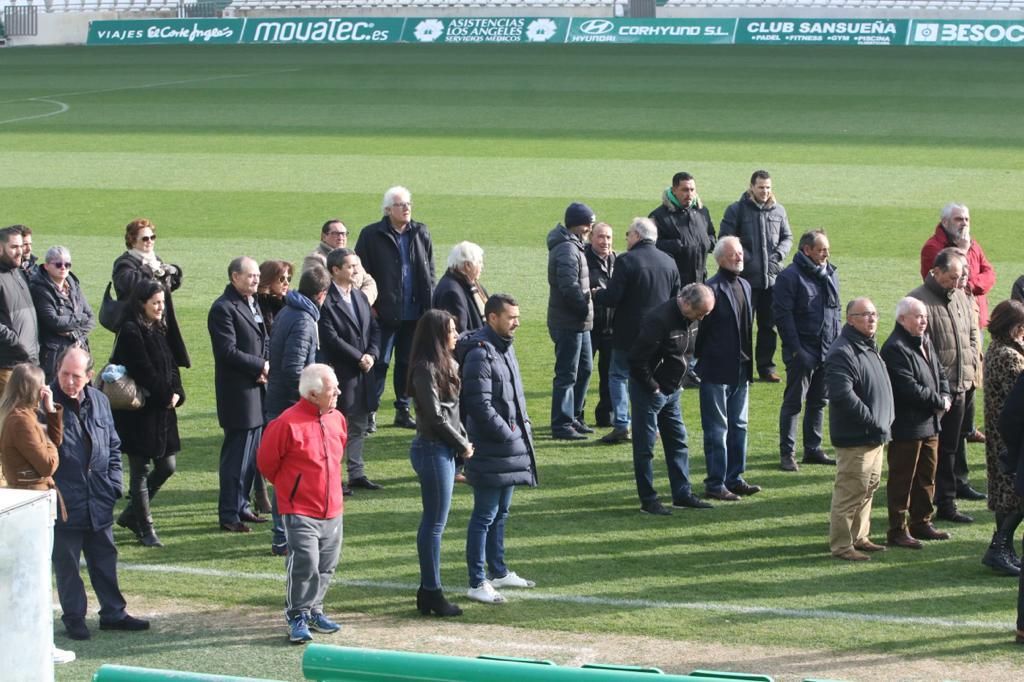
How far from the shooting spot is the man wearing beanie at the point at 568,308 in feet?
39.8

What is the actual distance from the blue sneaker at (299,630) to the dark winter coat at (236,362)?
2242 millimetres

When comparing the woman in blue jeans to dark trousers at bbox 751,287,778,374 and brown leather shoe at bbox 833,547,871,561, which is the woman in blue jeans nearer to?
brown leather shoe at bbox 833,547,871,561

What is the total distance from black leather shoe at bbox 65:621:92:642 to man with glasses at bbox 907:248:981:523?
551 centimetres

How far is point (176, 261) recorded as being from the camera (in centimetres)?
1873

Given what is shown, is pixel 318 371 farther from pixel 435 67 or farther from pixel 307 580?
pixel 435 67

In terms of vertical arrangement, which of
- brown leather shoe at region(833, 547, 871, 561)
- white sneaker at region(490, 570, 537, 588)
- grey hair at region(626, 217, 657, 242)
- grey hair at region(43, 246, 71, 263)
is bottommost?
white sneaker at region(490, 570, 537, 588)

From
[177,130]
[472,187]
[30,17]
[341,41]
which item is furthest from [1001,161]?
[30,17]

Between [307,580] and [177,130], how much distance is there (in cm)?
2186

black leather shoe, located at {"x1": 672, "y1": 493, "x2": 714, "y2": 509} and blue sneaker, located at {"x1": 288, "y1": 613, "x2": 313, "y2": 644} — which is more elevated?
black leather shoe, located at {"x1": 672, "y1": 493, "x2": 714, "y2": 509}

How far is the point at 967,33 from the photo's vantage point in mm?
38875

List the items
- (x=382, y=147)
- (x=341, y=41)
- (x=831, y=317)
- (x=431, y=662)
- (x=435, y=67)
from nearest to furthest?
(x=431, y=662), (x=831, y=317), (x=382, y=147), (x=435, y=67), (x=341, y=41)

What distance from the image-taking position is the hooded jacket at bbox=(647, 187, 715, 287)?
45.0ft

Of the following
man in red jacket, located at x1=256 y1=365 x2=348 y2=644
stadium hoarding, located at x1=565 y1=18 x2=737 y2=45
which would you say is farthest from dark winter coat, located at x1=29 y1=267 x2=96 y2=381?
stadium hoarding, located at x1=565 y1=18 x2=737 y2=45

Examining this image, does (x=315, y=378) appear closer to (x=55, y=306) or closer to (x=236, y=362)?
(x=236, y=362)
